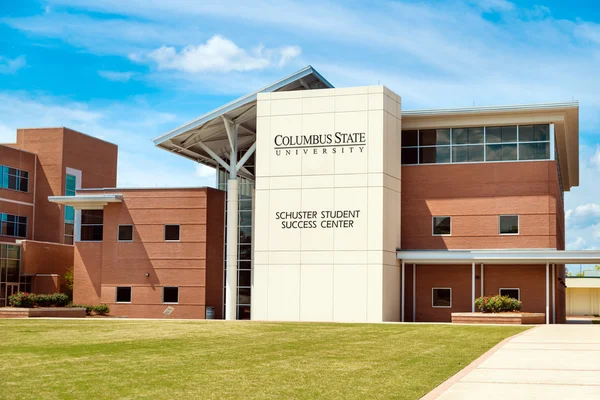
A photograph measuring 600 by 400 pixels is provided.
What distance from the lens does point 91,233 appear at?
51375mm

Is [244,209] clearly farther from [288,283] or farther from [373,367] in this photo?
[373,367]

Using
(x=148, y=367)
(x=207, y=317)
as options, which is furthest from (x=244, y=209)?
(x=148, y=367)

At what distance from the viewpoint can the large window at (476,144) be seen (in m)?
44.2

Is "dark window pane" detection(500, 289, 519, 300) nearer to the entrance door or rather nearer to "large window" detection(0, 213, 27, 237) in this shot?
the entrance door

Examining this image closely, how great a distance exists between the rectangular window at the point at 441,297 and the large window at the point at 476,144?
24.0ft

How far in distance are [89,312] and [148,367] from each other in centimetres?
3368

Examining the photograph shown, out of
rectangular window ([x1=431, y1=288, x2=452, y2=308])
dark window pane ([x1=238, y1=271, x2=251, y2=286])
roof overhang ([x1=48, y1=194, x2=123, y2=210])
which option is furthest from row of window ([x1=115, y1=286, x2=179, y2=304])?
rectangular window ([x1=431, y1=288, x2=452, y2=308])

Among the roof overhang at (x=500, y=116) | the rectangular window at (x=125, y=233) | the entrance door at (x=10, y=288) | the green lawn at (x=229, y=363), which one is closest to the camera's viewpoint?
the green lawn at (x=229, y=363)

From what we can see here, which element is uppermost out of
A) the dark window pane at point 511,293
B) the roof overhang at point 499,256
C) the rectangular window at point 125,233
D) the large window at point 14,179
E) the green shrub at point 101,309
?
the large window at point 14,179

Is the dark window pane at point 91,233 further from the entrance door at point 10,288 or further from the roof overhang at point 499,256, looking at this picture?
the roof overhang at point 499,256

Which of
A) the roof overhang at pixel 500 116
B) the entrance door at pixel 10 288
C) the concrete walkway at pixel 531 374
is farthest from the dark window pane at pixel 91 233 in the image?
the concrete walkway at pixel 531 374

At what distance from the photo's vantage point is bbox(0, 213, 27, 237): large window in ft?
227

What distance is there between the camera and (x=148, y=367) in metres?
16.4

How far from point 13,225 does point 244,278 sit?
29.4m
